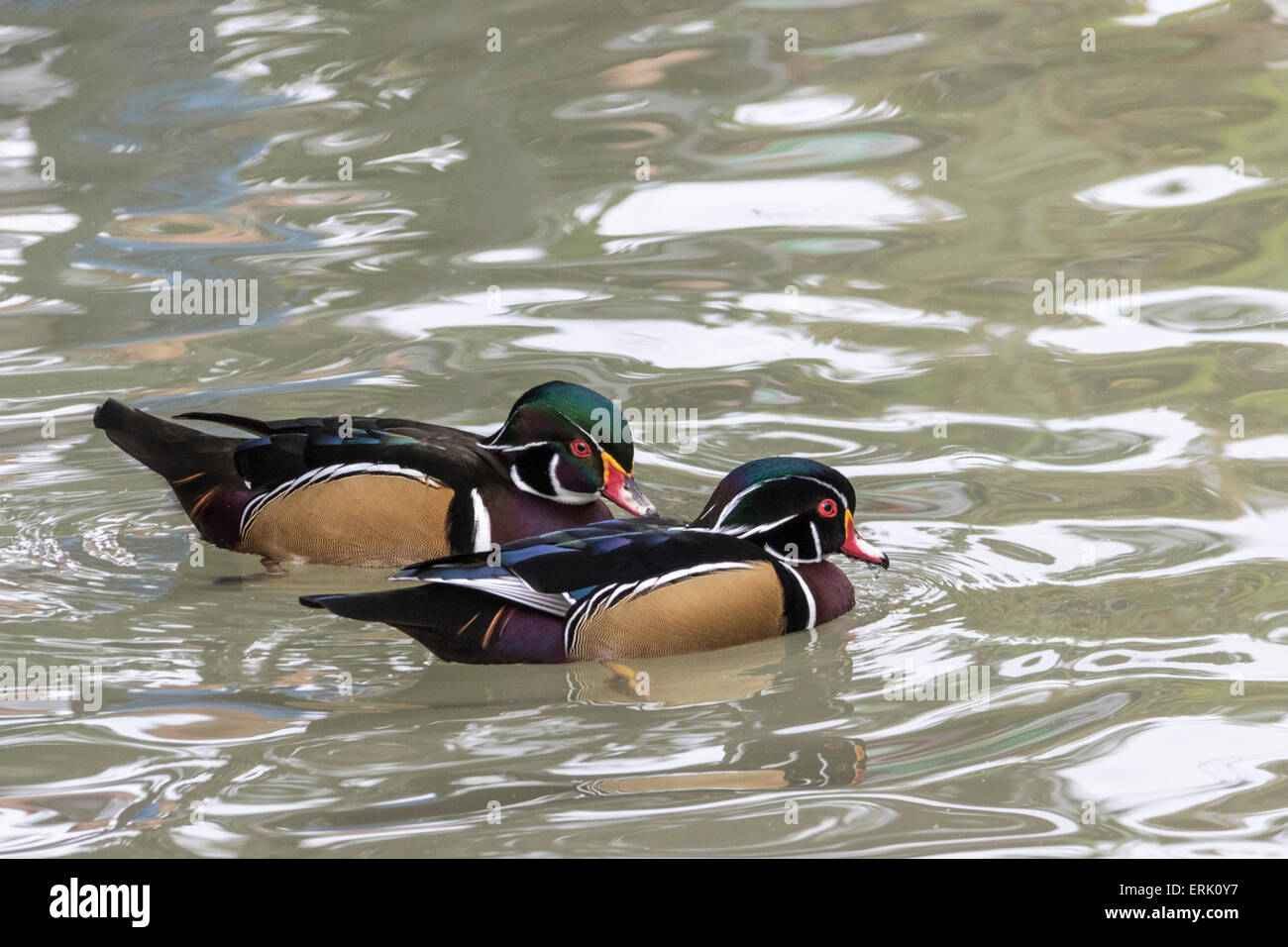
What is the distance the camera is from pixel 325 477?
7.60 metres

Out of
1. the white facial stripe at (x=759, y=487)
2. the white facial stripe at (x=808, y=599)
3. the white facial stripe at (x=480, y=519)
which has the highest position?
the white facial stripe at (x=759, y=487)

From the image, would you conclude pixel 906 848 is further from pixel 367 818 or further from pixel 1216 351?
pixel 1216 351

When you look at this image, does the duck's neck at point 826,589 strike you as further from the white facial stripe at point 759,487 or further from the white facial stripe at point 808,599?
the white facial stripe at point 759,487

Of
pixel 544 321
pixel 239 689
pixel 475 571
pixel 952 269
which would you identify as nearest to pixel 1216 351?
pixel 952 269

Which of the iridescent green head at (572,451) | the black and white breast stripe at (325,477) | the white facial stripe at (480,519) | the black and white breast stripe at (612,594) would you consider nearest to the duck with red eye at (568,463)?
the iridescent green head at (572,451)

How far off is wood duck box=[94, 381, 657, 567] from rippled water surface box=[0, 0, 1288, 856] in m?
0.18

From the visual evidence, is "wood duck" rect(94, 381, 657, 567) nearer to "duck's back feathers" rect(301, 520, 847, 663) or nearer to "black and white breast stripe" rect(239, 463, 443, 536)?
"black and white breast stripe" rect(239, 463, 443, 536)

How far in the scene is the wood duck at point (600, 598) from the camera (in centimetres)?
633

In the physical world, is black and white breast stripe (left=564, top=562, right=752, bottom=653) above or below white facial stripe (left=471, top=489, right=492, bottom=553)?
below

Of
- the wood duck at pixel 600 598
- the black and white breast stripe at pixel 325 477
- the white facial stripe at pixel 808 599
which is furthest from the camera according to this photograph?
the black and white breast stripe at pixel 325 477

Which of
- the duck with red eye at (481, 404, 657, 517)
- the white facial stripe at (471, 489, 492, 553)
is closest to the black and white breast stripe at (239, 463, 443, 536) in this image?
the white facial stripe at (471, 489, 492, 553)

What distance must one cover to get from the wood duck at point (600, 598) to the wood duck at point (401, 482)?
890 mm

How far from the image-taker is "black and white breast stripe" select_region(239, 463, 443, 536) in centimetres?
750

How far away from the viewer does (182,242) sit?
38.5 ft
